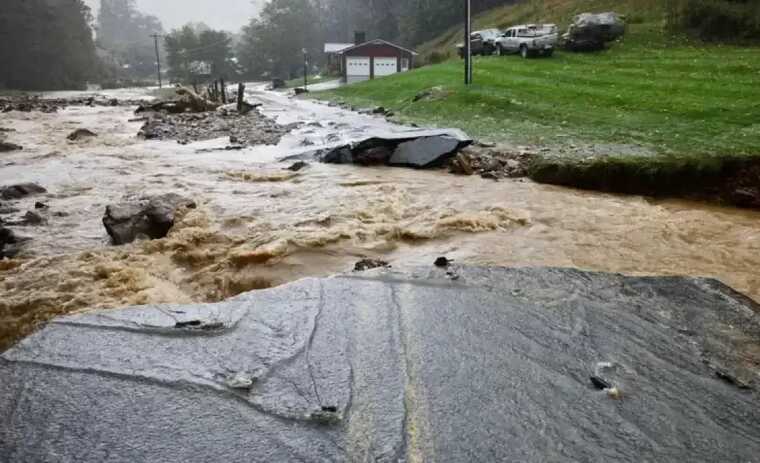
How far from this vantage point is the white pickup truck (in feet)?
86.8

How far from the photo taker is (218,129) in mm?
19312

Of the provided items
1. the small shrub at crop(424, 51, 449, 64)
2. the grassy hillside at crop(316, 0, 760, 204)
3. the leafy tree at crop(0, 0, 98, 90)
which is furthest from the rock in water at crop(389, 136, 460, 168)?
the leafy tree at crop(0, 0, 98, 90)

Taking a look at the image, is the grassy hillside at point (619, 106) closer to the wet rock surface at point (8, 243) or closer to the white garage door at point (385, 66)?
the wet rock surface at point (8, 243)

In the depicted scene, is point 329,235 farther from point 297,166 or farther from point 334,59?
point 334,59

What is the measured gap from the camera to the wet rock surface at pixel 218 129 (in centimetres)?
1655

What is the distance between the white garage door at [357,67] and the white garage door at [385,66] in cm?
89

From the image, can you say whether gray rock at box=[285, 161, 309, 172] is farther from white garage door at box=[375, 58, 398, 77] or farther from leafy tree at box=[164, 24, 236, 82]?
leafy tree at box=[164, 24, 236, 82]

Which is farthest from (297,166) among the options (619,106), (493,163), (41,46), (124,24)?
(124,24)

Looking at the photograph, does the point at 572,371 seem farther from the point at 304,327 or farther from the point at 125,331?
the point at 125,331

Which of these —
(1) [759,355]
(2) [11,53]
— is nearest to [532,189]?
(1) [759,355]

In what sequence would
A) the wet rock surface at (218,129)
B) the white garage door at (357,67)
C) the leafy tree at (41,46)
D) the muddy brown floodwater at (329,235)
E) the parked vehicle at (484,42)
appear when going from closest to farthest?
the muddy brown floodwater at (329,235)
the wet rock surface at (218,129)
the parked vehicle at (484,42)
the white garage door at (357,67)
the leafy tree at (41,46)

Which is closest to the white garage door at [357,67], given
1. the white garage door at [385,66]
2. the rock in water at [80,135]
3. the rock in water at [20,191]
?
the white garage door at [385,66]

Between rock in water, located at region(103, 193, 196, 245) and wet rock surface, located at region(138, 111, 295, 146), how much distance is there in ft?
27.2

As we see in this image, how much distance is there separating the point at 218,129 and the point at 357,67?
3108 centimetres
